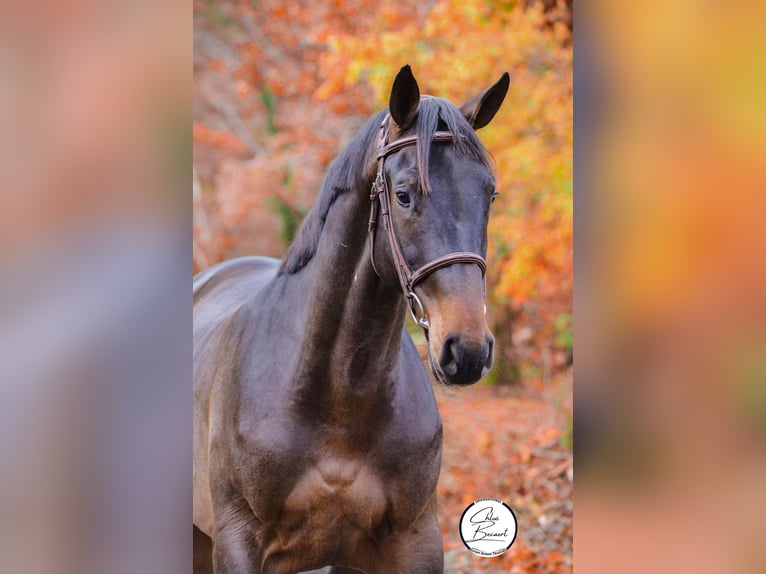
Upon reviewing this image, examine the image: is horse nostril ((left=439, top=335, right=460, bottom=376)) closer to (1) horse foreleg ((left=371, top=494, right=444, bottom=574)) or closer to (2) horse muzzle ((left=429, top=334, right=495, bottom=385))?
(2) horse muzzle ((left=429, top=334, right=495, bottom=385))

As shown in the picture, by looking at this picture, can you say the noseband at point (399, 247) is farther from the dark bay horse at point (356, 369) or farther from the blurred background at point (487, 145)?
the blurred background at point (487, 145)

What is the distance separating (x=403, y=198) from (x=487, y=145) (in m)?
1.99

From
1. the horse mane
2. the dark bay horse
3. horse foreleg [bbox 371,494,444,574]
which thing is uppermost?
the horse mane

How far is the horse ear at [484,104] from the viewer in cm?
226

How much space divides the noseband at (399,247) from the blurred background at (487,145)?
1575mm

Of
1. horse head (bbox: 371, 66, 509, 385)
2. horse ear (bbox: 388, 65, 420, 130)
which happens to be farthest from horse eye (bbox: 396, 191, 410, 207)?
horse ear (bbox: 388, 65, 420, 130)

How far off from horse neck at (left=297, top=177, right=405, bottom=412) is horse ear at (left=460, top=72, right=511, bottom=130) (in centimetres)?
37

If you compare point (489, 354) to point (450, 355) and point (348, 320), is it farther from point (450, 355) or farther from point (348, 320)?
point (348, 320)

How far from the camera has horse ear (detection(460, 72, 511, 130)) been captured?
2.26 m
